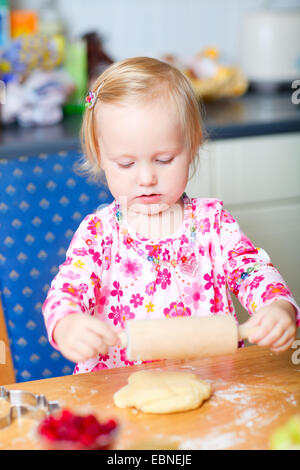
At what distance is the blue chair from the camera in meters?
1.30

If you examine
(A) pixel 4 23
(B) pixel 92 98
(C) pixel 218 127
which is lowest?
(C) pixel 218 127

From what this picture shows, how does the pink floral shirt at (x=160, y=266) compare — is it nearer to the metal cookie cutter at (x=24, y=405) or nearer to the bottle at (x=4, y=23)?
the metal cookie cutter at (x=24, y=405)

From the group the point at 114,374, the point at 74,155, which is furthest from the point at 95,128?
the point at 114,374

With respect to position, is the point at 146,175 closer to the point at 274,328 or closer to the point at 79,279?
the point at 79,279

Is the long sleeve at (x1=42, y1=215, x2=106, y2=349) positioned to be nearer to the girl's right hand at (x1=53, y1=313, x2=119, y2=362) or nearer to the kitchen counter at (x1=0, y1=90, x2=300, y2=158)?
the girl's right hand at (x1=53, y1=313, x2=119, y2=362)

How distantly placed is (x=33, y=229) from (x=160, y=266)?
1.02 feet

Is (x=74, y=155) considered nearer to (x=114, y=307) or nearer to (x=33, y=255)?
(x=33, y=255)

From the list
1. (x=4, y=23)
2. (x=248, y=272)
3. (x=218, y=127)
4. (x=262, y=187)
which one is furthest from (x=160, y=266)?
(x=4, y=23)

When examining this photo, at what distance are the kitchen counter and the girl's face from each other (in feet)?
2.29

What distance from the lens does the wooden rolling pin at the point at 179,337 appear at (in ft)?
2.53

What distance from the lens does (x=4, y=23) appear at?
2.17 meters

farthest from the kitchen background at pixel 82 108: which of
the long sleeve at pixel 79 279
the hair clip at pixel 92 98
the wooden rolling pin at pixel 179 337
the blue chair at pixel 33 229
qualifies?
the wooden rolling pin at pixel 179 337

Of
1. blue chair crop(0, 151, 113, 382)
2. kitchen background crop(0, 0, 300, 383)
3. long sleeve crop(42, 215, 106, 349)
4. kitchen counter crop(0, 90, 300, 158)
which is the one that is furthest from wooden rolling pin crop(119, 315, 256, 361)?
kitchen counter crop(0, 90, 300, 158)

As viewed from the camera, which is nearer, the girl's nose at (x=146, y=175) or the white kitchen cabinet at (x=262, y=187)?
the girl's nose at (x=146, y=175)
